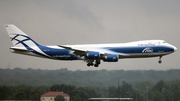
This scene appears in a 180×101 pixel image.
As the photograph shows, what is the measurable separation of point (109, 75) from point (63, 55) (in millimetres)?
13750

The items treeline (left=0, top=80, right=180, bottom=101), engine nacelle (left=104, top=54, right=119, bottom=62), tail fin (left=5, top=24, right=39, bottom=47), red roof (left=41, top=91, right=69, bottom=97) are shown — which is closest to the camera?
engine nacelle (left=104, top=54, right=119, bottom=62)

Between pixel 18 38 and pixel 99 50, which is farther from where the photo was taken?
pixel 18 38

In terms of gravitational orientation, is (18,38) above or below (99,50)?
above

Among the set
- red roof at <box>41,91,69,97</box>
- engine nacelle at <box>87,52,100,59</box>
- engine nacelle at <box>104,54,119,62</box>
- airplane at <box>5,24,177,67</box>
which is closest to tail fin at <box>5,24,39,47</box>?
airplane at <box>5,24,177,67</box>

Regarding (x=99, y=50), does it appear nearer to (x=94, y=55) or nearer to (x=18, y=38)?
(x=94, y=55)

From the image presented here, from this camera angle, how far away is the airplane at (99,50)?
51.8 metres

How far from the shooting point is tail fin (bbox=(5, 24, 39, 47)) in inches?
2228

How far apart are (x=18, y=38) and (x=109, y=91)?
558 inches

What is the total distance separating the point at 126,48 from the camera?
2052 inches

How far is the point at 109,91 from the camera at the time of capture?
6091cm

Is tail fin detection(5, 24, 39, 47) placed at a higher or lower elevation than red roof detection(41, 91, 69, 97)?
higher

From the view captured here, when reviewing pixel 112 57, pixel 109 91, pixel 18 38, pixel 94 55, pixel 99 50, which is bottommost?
pixel 109 91

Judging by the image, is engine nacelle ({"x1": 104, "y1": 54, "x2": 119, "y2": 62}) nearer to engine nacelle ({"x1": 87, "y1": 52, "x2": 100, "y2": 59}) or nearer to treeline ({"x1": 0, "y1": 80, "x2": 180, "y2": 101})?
engine nacelle ({"x1": 87, "y1": 52, "x2": 100, "y2": 59})

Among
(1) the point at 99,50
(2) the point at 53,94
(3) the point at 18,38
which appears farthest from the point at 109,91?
(3) the point at 18,38
